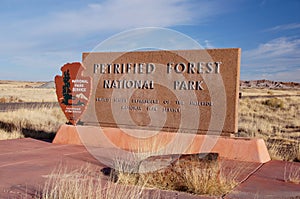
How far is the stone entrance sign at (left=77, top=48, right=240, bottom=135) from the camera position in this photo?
Result: 8555mm

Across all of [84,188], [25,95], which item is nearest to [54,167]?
[84,188]

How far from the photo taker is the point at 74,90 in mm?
10016

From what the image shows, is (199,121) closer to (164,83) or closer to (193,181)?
(164,83)

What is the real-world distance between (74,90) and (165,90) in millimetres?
2526

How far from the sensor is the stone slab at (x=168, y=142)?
8.05 meters

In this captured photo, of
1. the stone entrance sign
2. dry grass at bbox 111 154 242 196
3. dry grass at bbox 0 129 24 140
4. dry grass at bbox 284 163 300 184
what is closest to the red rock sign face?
the stone entrance sign

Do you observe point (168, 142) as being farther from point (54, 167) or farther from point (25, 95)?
point (25, 95)

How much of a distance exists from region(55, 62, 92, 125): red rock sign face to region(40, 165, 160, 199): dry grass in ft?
10.9

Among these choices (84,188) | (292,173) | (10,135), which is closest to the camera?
(84,188)

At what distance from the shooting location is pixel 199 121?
885 centimetres

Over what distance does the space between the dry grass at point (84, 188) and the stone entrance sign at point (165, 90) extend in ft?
9.89

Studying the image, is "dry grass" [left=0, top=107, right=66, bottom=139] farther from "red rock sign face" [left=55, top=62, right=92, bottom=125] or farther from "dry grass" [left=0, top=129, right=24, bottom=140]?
"red rock sign face" [left=55, top=62, right=92, bottom=125]

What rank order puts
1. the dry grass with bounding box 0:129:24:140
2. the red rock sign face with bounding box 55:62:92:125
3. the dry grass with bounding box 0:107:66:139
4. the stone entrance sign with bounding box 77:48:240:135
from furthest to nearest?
the dry grass with bounding box 0:107:66:139
the dry grass with bounding box 0:129:24:140
the red rock sign face with bounding box 55:62:92:125
the stone entrance sign with bounding box 77:48:240:135

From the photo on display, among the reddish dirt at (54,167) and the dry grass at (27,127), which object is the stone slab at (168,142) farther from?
the dry grass at (27,127)
